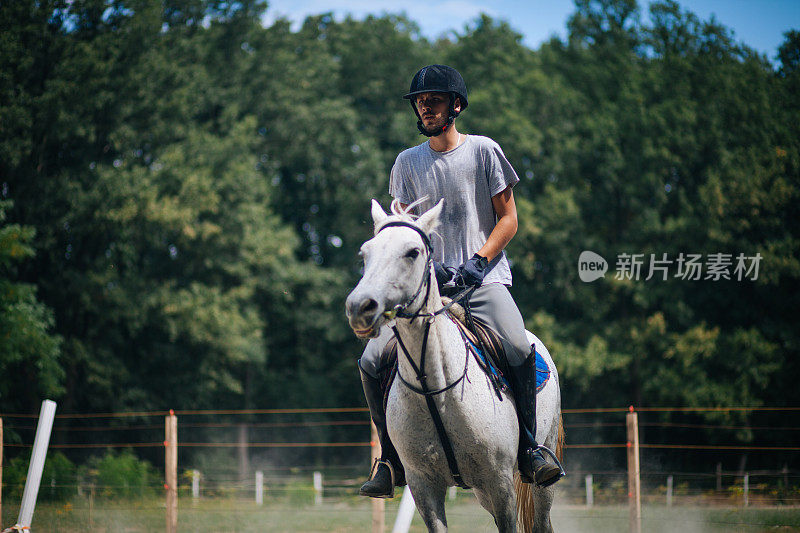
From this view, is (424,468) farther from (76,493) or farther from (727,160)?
(727,160)

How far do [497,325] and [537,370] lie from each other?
0.61m

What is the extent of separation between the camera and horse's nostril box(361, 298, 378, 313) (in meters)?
3.28

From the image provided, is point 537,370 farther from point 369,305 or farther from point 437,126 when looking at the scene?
point 369,305

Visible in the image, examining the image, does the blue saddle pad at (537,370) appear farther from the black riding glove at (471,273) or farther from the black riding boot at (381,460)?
the black riding boot at (381,460)

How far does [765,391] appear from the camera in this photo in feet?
75.2

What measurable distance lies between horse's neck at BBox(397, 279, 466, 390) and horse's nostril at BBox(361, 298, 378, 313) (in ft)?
1.86

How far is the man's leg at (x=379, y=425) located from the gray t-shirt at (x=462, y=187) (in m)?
0.65

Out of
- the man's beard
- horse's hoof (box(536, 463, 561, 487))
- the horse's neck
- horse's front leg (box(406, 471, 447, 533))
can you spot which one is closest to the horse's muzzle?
the horse's neck

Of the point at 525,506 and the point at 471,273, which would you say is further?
the point at 525,506

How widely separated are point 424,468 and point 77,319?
22140mm

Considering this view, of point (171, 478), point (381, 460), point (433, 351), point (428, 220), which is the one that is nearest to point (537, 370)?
point (381, 460)

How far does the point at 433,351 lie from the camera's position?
4004 millimetres

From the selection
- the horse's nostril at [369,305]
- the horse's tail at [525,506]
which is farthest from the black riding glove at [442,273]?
the horse's tail at [525,506]

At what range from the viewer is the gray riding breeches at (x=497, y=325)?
4.52m
